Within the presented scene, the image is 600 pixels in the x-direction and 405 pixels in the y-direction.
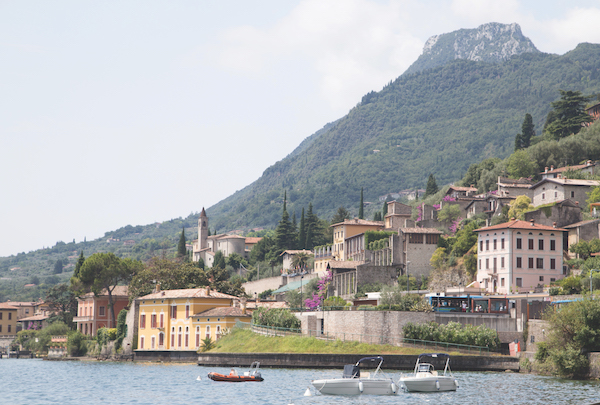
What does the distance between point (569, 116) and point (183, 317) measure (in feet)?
254

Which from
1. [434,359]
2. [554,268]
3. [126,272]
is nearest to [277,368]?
[434,359]

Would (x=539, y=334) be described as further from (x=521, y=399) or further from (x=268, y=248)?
(x=268, y=248)

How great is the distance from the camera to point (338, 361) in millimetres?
58938

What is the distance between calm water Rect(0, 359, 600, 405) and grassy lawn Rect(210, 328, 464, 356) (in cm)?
359

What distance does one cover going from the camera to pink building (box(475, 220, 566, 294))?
75688 millimetres

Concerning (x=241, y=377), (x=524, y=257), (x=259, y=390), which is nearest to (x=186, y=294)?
(x=241, y=377)

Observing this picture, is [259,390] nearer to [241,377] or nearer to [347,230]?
[241,377]

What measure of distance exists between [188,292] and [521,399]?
2000 inches

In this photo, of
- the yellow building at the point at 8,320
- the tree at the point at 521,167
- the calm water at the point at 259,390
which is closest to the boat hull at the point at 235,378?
the calm water at the point at 259,390

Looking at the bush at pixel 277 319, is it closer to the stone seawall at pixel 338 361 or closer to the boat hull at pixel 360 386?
the stone seawall at pixel 338 361

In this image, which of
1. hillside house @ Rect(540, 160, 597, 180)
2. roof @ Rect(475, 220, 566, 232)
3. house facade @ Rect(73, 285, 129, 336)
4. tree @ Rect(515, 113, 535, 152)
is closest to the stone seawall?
roof @ Rect(475, 220, 566, 232)

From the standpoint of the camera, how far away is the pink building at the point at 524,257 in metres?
75.7

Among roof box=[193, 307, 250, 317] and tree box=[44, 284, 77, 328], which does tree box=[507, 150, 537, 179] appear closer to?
roof box=[193, 307, 250, 317]

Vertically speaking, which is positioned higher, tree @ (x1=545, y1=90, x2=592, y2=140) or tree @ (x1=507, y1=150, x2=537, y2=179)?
tree @ (x1=545, y1=90, x2=592, y2=140)
